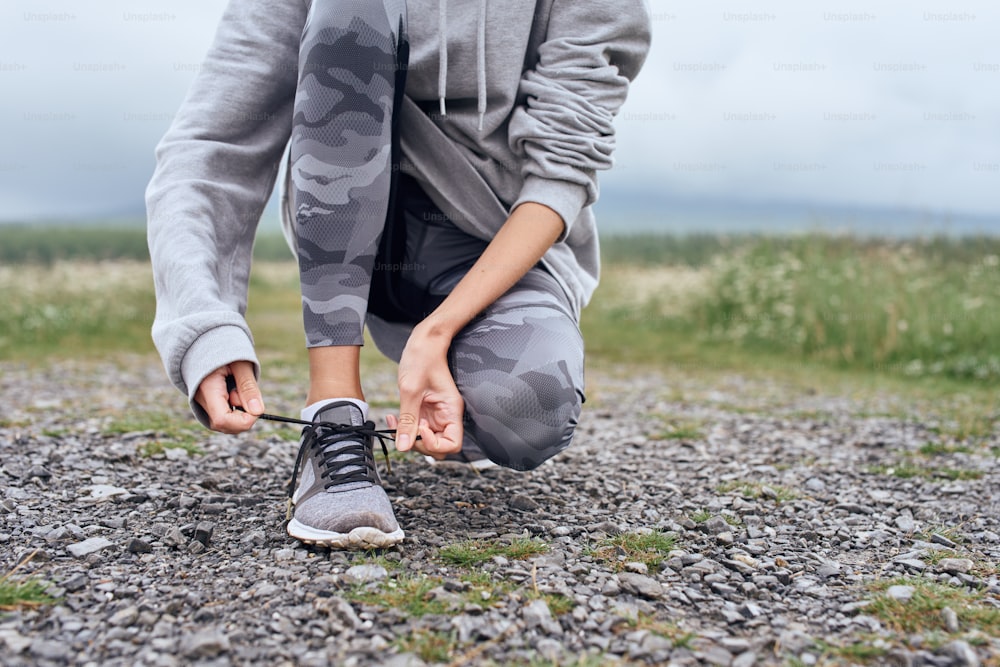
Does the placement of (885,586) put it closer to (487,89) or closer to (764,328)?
(487,89)

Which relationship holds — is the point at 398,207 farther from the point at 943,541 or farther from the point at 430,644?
the point at 943,541

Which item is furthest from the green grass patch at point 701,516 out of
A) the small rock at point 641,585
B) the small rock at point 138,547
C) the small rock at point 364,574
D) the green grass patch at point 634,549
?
the small rock at point 138,547

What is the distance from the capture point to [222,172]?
6.83 ft

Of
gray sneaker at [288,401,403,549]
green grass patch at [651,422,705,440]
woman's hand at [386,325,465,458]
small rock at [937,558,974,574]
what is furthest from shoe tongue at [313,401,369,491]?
green grass patch at [651,422,705,440]

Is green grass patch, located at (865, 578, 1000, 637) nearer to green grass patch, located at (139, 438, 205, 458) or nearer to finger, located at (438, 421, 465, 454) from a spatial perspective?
finger, located at (438, 421, 465, 454)

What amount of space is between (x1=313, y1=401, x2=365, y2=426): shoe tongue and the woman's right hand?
0.18 metres

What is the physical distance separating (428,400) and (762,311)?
18.7 feet

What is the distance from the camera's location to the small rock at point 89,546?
1719 millimetres

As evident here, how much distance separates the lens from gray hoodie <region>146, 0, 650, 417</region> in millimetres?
1968

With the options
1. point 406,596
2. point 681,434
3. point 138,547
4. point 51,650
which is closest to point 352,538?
point 406,596

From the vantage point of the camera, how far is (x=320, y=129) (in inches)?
75.8

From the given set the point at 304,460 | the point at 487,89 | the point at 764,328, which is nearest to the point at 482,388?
the point at 304,460

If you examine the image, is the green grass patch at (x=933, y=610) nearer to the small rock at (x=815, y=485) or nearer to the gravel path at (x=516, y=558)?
the gravel path at (x=516, y=558)

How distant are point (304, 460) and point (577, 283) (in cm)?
92
